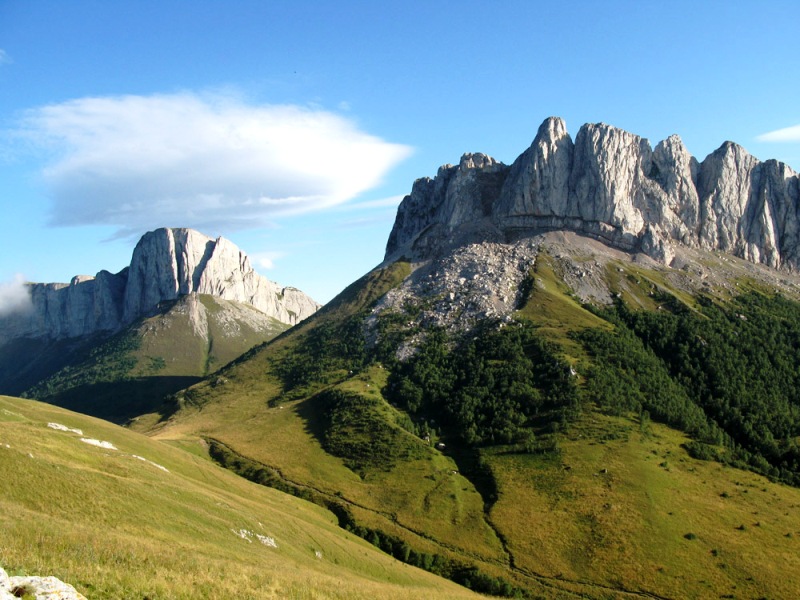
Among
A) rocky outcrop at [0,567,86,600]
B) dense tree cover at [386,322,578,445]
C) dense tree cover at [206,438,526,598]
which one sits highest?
dense tree cover at [386,322,578,445]

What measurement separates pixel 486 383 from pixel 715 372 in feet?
190

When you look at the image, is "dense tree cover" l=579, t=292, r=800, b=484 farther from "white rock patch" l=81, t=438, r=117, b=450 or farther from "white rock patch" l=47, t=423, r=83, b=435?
"white rock patch" l=47, t=423, r=83, b=435

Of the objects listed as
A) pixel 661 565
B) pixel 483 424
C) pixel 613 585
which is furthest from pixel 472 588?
pixel 483 424

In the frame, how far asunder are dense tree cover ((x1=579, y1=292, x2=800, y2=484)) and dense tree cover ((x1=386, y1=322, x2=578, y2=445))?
1107 centimetres

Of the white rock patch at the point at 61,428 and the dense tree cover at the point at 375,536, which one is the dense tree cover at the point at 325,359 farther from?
the white rock patch at the point at 61,428

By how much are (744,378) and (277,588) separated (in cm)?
14594

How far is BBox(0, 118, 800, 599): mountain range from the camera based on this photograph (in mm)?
85000

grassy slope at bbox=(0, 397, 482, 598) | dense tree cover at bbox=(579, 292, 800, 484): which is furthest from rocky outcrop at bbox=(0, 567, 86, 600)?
dense tree cover at bbox=(579, 292, 800, 484)

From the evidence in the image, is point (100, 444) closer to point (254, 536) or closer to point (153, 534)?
point (254, 536)

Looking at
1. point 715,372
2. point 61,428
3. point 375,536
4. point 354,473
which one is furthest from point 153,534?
point 715,372

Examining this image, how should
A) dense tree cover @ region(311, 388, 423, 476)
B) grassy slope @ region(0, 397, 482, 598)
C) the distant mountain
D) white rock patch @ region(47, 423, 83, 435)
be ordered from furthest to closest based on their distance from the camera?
dense tree cover @ region(311, 388, 423, 476) → the distant mountain → white rock patch @ region(47, 423, 83, 435) → grassy slope @ region(0, 397, 482, 598)

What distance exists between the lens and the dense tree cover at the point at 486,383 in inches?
5261

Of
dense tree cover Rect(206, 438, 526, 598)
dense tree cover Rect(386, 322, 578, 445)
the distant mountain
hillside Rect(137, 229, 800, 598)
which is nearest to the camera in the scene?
dense tree cover Rect(206, 438, 526, 598)

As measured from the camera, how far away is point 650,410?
133000mm
